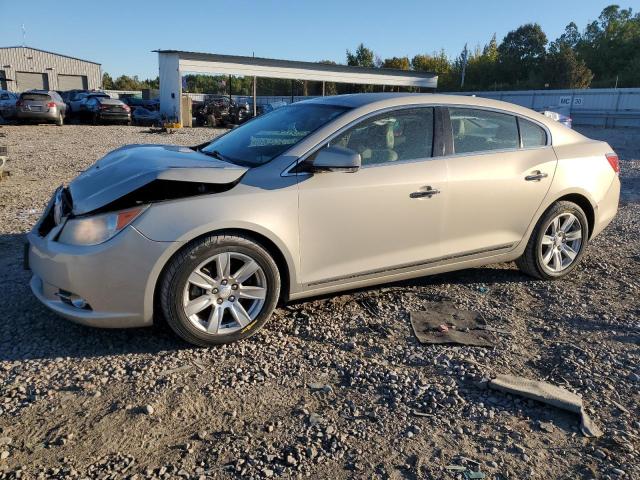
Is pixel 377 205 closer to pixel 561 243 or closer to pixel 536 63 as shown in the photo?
pixel 561 243

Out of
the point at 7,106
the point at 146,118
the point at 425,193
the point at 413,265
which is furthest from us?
the point at 146,118

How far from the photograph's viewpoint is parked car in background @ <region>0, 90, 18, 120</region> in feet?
79.8

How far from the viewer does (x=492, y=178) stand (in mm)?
4266

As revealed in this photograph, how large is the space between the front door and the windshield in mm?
314

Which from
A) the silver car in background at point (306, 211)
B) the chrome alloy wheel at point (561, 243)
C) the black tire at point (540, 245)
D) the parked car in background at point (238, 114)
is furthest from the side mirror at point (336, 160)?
the parked car in background at point (238, 114)

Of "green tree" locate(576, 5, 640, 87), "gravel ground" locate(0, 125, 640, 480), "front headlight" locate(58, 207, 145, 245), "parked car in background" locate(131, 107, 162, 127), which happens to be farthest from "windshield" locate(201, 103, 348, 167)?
"green tree" locate(576, 5, 640, 87)

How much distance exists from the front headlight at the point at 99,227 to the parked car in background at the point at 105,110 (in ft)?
80.6

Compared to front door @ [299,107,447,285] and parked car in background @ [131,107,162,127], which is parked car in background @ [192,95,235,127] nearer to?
parked car in background @ [131,107,162,127]

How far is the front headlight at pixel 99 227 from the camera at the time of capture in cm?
315

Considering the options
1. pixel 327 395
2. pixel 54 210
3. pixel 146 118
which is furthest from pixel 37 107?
pixel 327 395

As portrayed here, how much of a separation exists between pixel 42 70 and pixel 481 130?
57.7 meters

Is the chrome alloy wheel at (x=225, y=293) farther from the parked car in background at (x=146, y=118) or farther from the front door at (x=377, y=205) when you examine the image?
the parked car in background at (x=146, y=118)

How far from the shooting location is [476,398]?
116 inches

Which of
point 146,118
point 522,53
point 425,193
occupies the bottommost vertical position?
point 425,193
